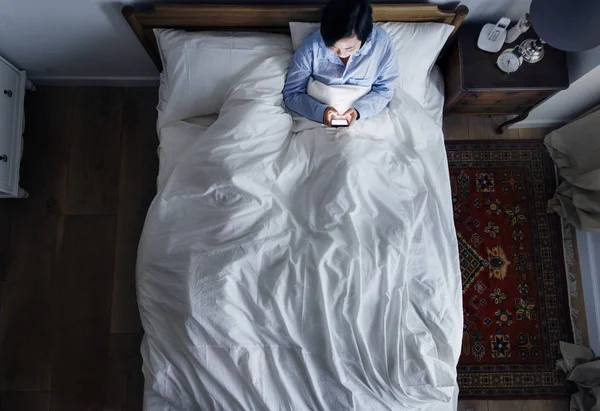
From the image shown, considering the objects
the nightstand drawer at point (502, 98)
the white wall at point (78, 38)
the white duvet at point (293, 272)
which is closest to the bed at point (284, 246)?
the white duvet at point (293, 272)

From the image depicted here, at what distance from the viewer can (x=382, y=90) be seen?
51.7 inches

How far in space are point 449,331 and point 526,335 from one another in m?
0.67

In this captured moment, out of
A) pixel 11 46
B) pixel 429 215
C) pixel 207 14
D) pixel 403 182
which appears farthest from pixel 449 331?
pixel 11 46

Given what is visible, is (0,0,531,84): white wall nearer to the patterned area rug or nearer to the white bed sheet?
the white bed sheet

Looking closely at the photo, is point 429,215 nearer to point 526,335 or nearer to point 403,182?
point 403,182

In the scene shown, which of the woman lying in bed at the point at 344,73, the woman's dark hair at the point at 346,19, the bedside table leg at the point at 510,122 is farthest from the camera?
the bedside table leg at the point at 510,122

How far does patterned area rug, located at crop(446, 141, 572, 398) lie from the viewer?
161 cm

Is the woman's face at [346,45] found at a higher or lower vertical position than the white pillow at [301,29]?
lower

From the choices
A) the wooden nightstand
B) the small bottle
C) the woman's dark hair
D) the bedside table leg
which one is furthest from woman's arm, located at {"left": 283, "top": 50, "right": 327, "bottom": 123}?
the bedside table leg

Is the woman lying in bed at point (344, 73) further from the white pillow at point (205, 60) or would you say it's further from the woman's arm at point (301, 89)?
the white pillow at point (205, 60)

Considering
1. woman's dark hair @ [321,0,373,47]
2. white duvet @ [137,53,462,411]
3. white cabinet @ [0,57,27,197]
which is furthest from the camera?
white cabinet @ [0,57,27,197]

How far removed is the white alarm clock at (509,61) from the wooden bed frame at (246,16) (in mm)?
174

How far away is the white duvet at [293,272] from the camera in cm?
110

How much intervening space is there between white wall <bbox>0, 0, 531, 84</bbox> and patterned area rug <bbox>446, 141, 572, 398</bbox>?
0.60 metres
